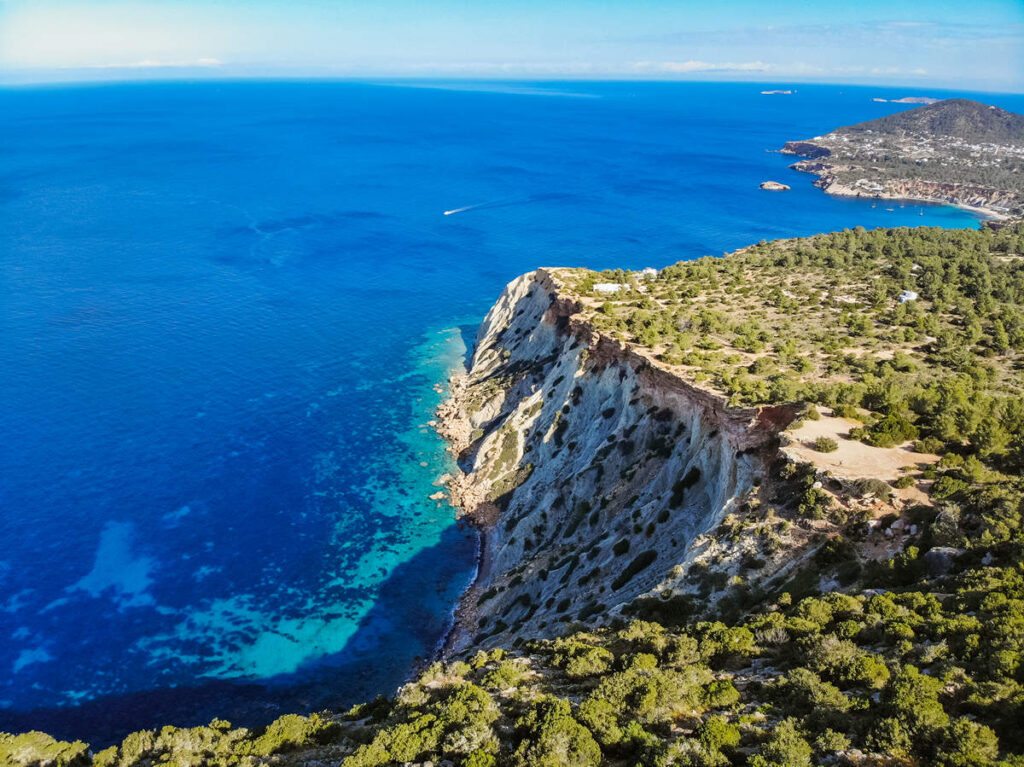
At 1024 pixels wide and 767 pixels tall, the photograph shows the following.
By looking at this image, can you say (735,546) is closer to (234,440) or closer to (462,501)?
(462,501)

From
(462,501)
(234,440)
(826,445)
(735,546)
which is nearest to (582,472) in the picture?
(462,501)

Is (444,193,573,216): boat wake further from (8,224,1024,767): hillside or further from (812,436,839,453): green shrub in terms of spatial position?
(812,436,839,453): green shrub

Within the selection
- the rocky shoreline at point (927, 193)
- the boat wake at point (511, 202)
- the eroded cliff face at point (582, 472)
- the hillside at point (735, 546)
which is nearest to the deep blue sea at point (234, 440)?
the eroded cliff face at point (582, 472)

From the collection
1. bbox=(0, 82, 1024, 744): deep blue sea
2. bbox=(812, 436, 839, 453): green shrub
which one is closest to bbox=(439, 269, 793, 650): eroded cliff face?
bbox=(812, 436, 839, 453): green shrub

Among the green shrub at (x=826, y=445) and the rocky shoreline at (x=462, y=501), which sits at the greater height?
the green shrub at (x=826, y=445)

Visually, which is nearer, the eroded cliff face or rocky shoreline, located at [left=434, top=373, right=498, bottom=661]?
the eroded cliff face

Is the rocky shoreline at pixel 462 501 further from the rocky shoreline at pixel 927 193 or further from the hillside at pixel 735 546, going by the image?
the rocky shoreline at pixel 927 193

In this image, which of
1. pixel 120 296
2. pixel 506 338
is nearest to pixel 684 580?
pixel 506 338
